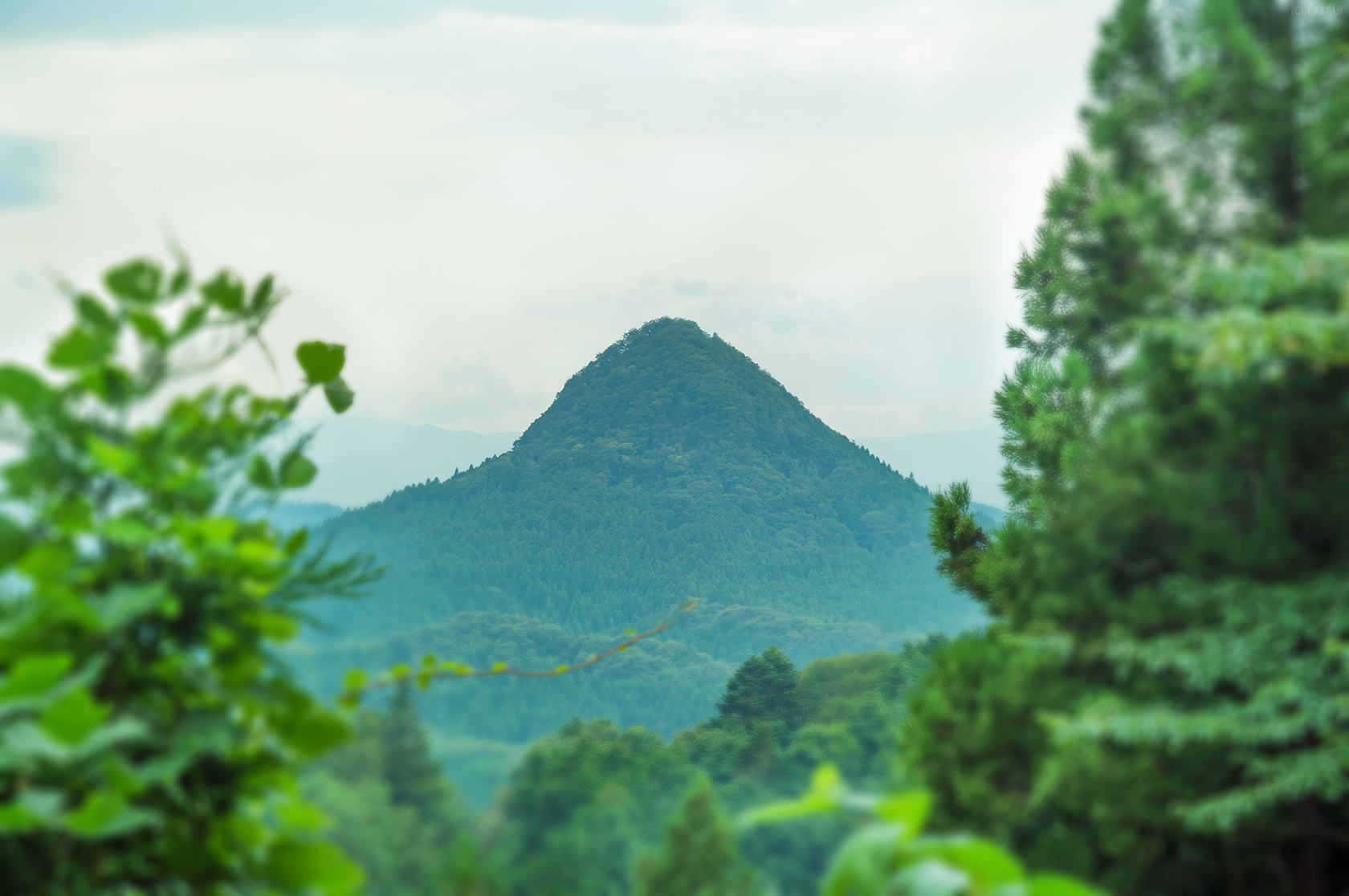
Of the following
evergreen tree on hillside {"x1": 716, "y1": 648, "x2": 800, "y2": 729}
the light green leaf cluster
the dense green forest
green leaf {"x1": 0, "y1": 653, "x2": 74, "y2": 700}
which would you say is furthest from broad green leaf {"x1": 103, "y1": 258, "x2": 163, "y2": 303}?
evergreen tree on hillside {"x1": 716, "y1": 648, "x2": 800, "y2": 729}

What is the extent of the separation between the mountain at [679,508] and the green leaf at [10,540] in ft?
39.4

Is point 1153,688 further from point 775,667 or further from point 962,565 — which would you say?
point 775,667

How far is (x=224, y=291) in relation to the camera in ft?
6.08

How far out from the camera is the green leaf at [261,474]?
188 cm

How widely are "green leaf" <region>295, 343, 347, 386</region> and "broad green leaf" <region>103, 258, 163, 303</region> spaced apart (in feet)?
1.19

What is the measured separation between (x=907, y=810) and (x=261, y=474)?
1.36 metres

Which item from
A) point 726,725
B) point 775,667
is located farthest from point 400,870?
point 775,667

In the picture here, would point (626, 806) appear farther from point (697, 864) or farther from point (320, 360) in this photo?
point (320, 360)

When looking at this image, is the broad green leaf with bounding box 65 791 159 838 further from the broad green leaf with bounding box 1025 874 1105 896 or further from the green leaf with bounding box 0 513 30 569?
the broad green leaf with bounding box 1025 874 1105 896

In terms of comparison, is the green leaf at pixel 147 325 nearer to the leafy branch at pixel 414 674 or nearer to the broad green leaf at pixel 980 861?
the leafy branch at pixel 414 674

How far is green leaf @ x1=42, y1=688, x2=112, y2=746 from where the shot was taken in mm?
1364

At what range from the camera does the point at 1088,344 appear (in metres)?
5.12

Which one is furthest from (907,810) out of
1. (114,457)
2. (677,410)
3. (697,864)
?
(677,410)

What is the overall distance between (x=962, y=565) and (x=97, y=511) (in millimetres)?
5716
